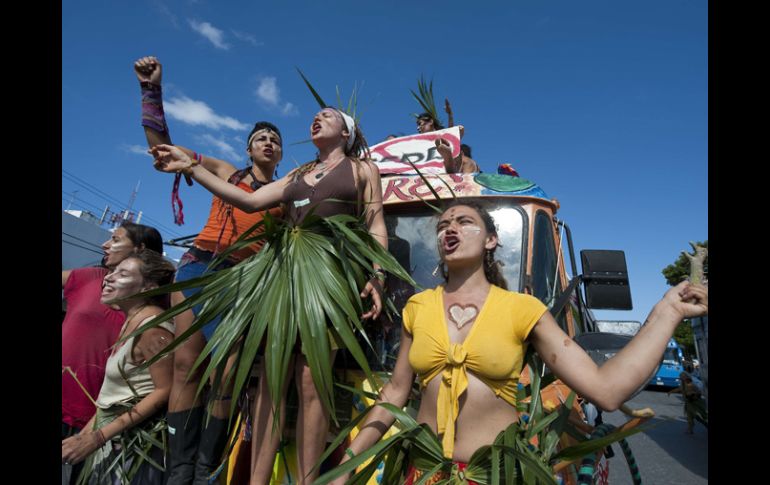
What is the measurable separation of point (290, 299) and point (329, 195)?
2.12ft

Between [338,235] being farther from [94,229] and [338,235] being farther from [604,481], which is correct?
[94,229]

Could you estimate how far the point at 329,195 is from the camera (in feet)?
7.86

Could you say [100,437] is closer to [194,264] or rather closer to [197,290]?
[197,290]

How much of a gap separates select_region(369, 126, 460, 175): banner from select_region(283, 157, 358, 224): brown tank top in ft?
4.36

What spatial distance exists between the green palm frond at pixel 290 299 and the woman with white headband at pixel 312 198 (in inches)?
3.8

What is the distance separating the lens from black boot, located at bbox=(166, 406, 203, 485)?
225 cm

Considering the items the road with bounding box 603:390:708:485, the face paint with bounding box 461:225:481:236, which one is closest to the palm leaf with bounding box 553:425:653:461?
the face paint with bounding box 461:225:481:236

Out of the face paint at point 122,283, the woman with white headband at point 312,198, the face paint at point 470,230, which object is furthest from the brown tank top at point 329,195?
the face paint at point 122,283

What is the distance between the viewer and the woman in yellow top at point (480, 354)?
1460 mm

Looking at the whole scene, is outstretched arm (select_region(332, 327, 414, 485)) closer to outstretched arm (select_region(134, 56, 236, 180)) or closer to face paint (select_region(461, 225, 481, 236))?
face paint (select_region(461, 225, 481, 236))

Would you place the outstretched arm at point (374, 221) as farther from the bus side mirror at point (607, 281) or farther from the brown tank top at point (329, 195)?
the bus side mirror at point (607, 281)
